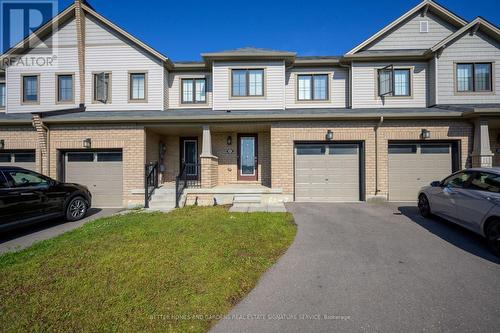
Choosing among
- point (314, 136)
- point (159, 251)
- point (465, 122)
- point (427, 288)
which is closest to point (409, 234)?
point (427, 288)

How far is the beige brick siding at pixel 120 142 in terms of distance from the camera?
31.5ft

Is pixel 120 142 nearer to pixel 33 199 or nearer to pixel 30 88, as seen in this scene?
pixel 33 199

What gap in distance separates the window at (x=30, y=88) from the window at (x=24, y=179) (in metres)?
7.28

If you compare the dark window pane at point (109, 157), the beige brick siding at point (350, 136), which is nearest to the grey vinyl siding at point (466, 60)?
the beige brick siding at point (350, 136)

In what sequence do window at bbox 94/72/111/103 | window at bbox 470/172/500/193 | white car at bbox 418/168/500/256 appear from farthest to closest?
window at bbox 94/72/111/103, window at bbox 470/172/500/193, white car at bbox 418/168/500/256

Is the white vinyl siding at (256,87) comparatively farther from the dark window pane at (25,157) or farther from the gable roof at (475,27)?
the dark window pane at (25,157)

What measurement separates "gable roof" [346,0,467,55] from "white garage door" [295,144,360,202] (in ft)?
16.9

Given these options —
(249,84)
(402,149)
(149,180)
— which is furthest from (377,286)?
(249,84)

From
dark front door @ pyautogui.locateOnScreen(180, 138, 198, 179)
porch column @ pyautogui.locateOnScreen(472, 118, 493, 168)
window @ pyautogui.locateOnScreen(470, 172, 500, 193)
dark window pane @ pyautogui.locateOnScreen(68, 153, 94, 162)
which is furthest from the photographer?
dark front door @ pyautogui.locateOnScreen(180, 138, 198, 179)

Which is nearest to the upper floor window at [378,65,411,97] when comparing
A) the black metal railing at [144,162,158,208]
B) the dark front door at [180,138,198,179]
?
the dark front door at [180,138,198,179]

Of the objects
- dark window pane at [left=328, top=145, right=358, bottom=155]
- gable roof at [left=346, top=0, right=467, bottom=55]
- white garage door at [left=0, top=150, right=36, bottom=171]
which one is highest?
gable roof at [left=346, top=0, right=467, bottom=55]

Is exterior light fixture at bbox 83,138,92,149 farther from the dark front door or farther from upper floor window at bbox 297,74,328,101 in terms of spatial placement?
upper floor window at bbox 297,74,328,101

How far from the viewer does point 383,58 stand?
1091 cm

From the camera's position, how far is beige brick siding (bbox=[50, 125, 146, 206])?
960cm
